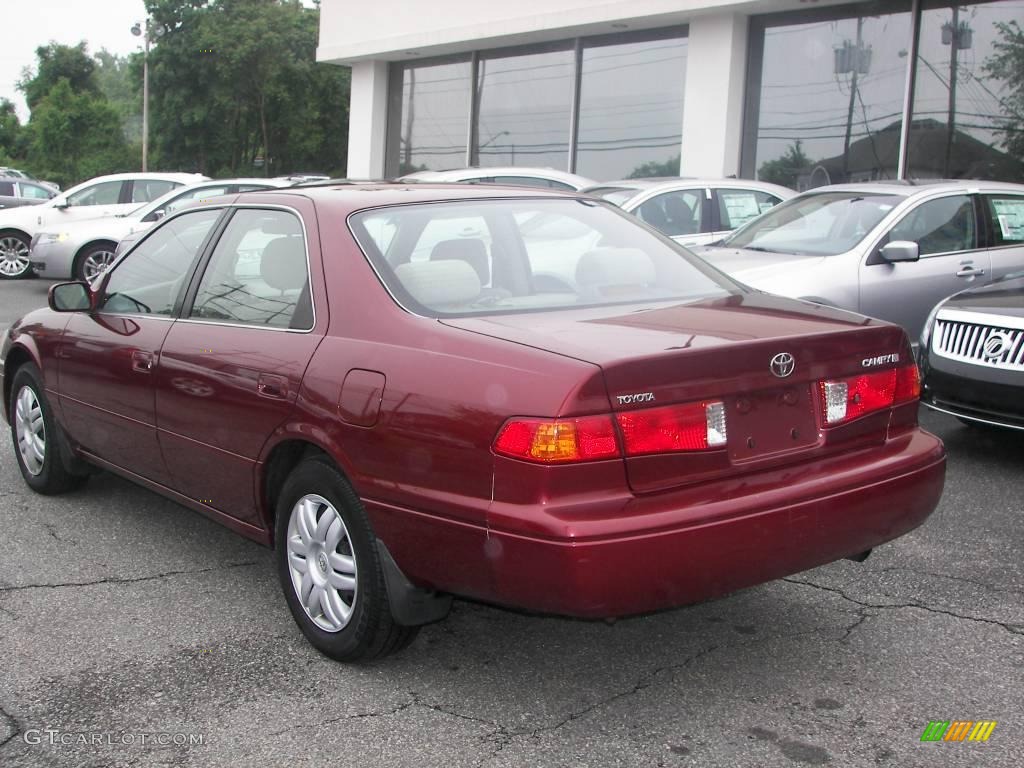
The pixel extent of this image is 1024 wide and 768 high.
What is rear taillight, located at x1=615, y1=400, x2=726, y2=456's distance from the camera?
3.05m

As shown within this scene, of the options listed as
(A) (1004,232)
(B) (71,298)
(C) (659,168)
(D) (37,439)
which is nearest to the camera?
(B) (71,298)

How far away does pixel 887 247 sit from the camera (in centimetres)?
782

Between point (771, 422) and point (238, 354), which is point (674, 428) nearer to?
point (771, 422)

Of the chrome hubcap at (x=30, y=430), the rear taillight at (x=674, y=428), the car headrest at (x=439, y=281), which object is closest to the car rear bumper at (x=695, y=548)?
the rear taillight at (x=674, y=428)

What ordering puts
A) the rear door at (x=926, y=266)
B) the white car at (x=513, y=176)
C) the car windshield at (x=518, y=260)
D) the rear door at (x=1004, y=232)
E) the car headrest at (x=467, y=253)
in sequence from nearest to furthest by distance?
1. the car windshield at (x=518, y=260)
2. the car headrest at (x=467, y=253)
3. the rear door at (x=926, y=266)
4. the rear door at (x=1004, y=232)
5. the white car at (x=513, y=176)

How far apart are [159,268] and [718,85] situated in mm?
13330

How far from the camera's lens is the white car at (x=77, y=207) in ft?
51.9

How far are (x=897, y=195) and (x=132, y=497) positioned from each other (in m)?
5.91

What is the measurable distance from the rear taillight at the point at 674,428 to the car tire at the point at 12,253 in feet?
51.5

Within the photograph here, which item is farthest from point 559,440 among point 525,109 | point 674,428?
point 525,109

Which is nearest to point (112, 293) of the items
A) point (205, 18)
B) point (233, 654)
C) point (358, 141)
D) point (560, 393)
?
point (233, 654)

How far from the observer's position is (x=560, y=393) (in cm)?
298

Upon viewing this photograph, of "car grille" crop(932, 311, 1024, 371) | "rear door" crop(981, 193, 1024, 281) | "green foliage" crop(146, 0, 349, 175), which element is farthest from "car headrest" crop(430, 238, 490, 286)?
"green foliage" crop(146, 0, 349, 175)

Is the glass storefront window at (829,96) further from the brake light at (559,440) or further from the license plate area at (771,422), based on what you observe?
the brake light at (559,440)
